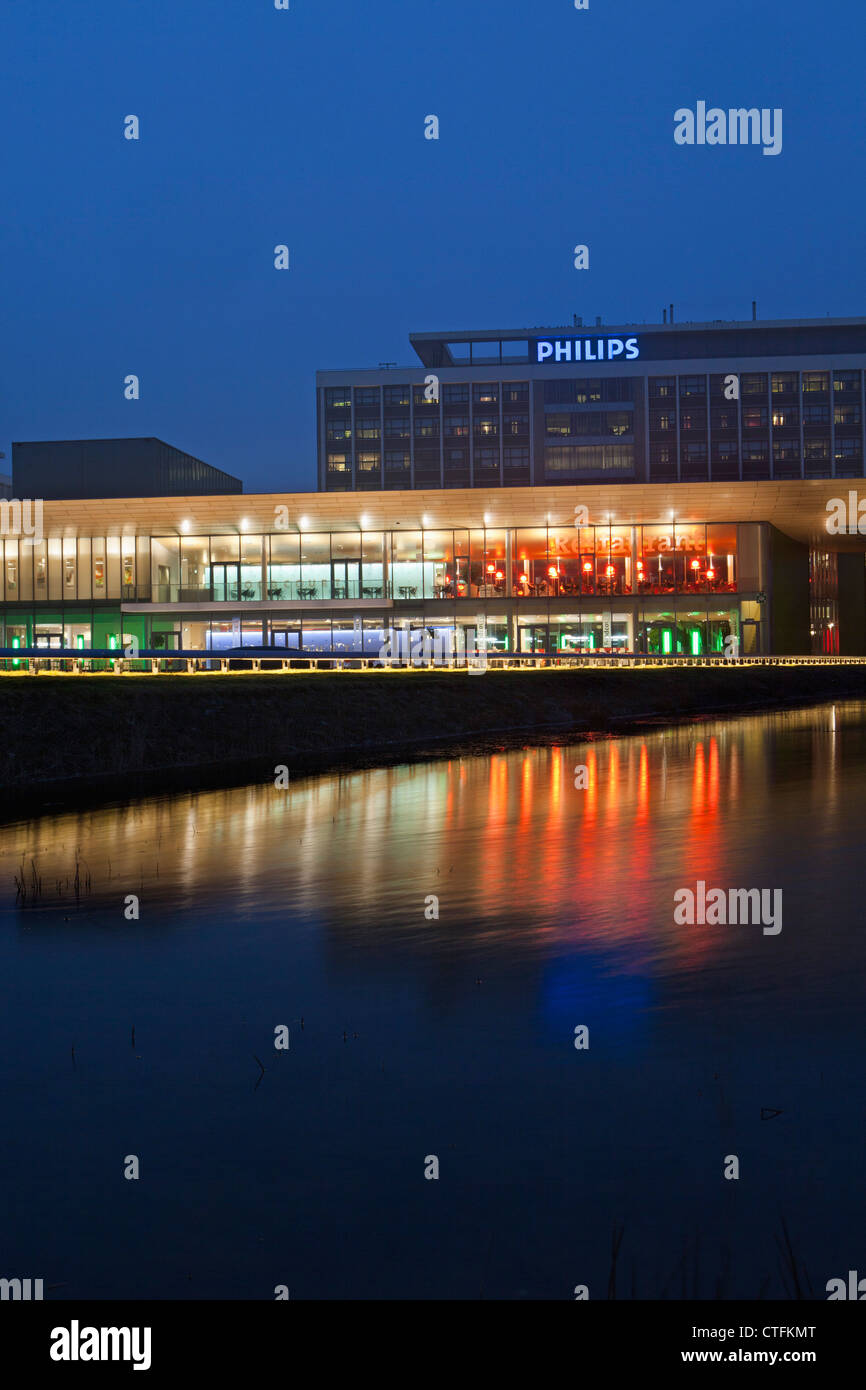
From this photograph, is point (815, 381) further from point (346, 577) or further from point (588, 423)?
point (346, 577)

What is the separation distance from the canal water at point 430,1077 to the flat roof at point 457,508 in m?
62.7

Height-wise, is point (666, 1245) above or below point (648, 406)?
below

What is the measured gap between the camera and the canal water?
5152mm

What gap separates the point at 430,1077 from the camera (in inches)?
278

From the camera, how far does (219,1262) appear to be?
5.10 meters

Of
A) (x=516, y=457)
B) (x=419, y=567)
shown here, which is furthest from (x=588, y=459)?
(x=419, y=567)

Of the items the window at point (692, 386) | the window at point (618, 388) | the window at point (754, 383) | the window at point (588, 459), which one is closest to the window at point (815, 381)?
the window at point (754, 383)

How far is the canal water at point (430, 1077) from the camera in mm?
5152

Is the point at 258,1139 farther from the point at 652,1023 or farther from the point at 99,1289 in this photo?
the point at 652,1023

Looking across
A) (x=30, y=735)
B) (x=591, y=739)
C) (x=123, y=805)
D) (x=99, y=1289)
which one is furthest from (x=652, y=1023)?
(x=591, y=739)

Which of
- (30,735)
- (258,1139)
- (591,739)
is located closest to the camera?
(258,1139)

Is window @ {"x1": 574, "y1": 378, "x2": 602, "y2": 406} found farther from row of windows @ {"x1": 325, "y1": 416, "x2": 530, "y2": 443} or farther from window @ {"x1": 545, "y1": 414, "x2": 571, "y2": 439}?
row of windows @ {"x1": 325, "y1": 416, "x2": 530, "y2": 443}

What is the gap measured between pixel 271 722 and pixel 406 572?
50685mm

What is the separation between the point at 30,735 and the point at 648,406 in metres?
120
